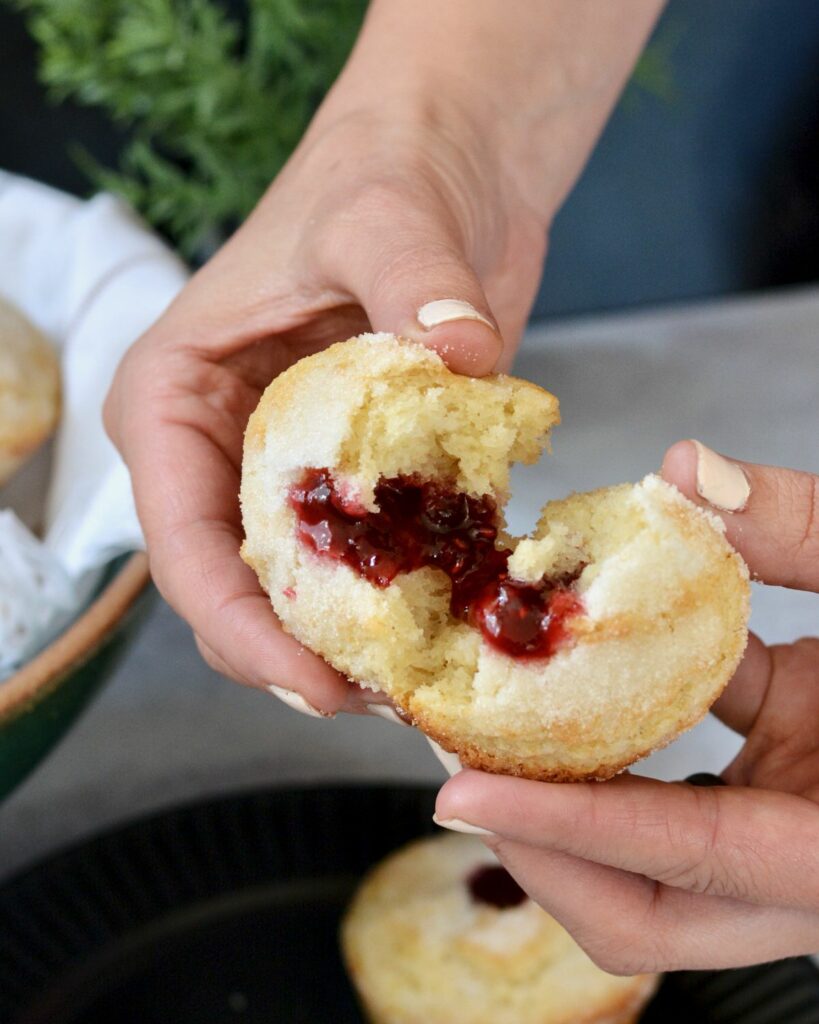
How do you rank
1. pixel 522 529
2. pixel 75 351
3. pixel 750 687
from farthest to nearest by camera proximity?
pixel 522 529
pixel 75 351
pixel 750 687

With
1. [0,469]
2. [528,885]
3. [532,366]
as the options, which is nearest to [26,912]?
[0,469]

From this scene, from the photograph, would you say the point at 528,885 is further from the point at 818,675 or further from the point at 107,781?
the point at 107,781

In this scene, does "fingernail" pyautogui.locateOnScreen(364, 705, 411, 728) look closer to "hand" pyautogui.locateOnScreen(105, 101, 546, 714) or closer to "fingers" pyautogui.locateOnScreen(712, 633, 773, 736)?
"hand" pyautogui.locateOnScreen(105, 101, 546, 714)

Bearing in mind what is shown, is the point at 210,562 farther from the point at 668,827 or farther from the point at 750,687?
the point at 750,687

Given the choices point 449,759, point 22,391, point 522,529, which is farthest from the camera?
point 522,529

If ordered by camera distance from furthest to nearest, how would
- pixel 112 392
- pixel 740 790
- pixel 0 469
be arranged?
1. pixel 0 469
2. pixel 112 392
3. pixel 740 790

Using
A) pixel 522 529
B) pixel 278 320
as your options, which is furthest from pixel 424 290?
pixel 522 529

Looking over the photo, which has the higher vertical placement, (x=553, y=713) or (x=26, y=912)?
(x=553, y=713)
